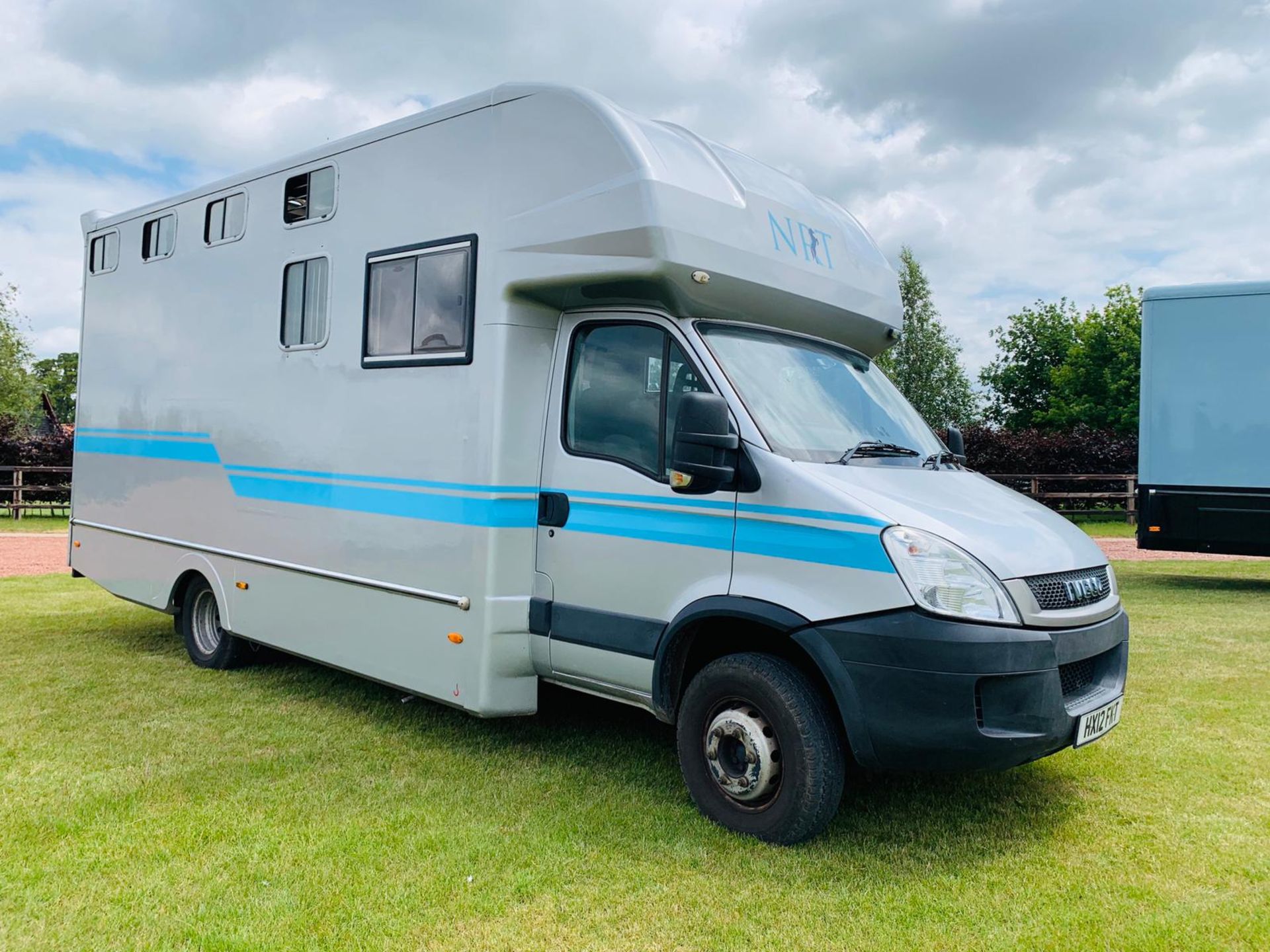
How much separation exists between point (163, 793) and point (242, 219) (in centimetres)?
374

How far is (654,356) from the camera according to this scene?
4.58m

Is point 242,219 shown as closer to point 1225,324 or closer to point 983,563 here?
point 983,563

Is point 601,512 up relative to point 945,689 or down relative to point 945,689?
up

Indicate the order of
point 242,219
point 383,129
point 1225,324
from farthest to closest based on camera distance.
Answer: point 1225,324
point 242,219
point 383,129

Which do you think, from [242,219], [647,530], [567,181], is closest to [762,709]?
[647,530]

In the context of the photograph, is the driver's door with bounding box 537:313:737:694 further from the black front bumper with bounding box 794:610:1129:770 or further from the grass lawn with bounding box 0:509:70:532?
the grass lawn with bounding box 0:509:70:532

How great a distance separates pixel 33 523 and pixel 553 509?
20.4 metres

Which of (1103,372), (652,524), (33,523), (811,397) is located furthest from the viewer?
(1103,372)

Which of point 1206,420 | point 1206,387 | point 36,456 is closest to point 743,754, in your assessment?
point 1206,420

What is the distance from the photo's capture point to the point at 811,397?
468 centimetres

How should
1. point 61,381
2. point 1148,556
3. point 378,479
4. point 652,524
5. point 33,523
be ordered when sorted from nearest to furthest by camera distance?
point 652,524 → point 378,479 → point 1148,556 → point 33,523 → point 61,381

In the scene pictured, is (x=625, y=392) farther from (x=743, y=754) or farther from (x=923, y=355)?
(x=923, y=355)

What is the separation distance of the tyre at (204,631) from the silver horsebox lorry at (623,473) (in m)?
0.58

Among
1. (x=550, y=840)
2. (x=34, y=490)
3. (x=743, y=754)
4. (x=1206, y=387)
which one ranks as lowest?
(x=550, y=840)
